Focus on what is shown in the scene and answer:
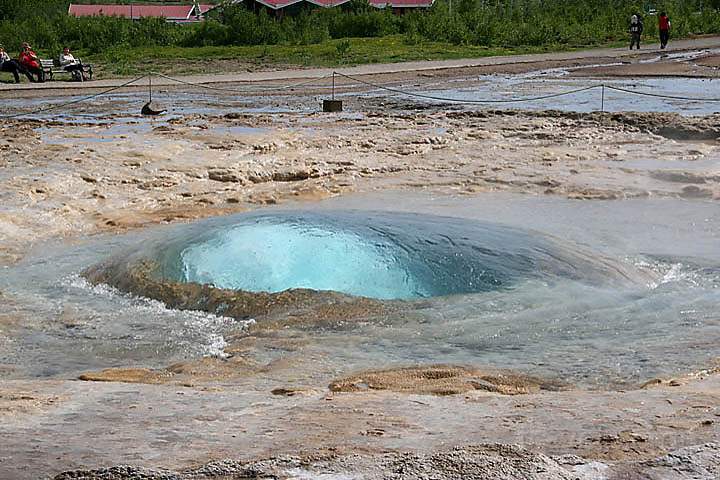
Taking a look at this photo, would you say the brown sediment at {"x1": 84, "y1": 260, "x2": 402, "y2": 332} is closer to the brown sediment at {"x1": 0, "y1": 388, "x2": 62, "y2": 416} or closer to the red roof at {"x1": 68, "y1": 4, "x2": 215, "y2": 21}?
the brown sediment at {"x1": 0, "y1": 388, "x2": 62, "y2": 416}

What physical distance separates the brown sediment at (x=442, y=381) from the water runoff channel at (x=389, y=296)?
19 cm

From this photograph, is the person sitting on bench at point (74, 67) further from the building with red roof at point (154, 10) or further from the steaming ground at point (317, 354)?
the building with red roof at point (154, 10)

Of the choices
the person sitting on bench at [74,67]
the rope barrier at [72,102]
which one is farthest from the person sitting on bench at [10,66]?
the rope barrier at [72,102]

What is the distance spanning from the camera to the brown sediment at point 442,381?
5.30 m

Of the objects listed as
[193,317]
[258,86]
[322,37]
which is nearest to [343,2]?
[322,37]

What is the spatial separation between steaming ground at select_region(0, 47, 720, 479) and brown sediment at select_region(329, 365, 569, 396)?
2cm

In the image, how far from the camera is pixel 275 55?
31.2 meters

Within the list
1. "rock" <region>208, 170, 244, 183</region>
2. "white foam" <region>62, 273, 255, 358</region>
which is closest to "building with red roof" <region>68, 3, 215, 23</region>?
"rock" <region>208, 170, 244, 183</region>

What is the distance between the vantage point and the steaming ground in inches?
149

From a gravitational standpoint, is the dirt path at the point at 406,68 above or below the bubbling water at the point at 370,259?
above

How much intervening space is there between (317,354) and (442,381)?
0.95 m

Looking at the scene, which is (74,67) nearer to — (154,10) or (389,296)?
(389,296)

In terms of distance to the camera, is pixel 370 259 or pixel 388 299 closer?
pixel 388 299

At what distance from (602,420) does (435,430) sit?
683 mm
